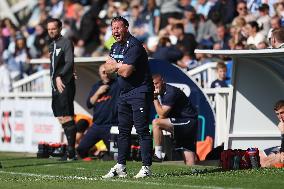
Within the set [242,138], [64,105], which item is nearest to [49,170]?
[64,105]

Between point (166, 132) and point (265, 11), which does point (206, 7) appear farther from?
point (166, 132)

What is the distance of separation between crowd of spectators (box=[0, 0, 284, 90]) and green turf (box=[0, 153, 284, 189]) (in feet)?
14.9

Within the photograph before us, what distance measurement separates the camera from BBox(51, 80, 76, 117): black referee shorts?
50.0ft

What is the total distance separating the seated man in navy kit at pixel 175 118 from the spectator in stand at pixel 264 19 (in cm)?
405

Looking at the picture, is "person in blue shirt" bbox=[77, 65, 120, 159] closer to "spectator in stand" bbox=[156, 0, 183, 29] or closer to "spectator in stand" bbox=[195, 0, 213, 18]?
"spectator in stand" bbox=[195, 0, 213, 18]

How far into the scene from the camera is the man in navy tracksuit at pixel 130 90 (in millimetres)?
11297

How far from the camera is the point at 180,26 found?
21062 mm

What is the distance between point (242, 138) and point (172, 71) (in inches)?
109

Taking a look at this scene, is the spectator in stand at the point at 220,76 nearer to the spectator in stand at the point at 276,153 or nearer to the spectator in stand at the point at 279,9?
the spectator in stand at the point at 279,9

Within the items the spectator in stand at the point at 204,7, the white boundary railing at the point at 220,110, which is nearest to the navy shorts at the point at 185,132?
the white boundary railing at the point at 220,110

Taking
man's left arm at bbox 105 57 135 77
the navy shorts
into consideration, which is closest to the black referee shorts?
the navy shorts

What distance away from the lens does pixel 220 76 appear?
17.3m

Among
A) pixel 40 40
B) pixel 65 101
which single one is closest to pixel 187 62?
pixel 65 101

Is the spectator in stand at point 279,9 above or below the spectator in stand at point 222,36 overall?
above
